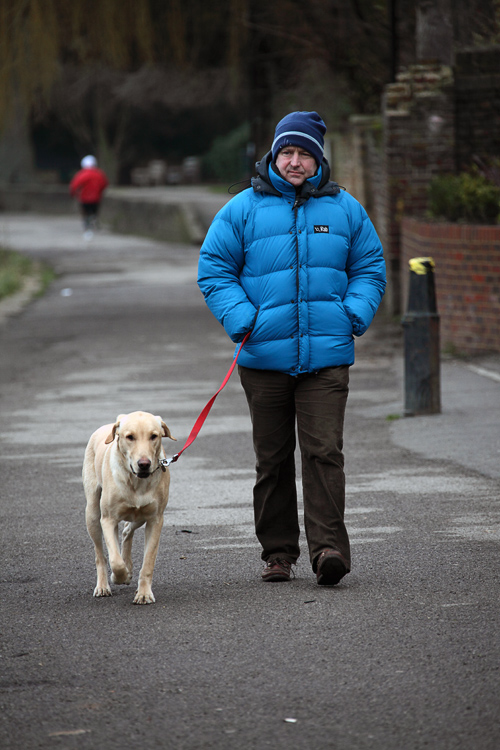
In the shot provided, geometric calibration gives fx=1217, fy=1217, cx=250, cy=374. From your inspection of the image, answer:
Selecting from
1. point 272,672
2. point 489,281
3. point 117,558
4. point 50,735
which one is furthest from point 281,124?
point 489,281

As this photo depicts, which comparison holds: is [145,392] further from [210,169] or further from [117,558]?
[210,169]

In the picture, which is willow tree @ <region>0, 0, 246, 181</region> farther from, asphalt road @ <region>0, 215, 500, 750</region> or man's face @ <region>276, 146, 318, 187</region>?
man's face @ <region>276, 146, 318, 187</region>

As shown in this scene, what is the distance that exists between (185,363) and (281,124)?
766 centimetres

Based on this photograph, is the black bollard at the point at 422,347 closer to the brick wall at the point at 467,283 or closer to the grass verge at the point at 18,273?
the brick wall at the point at 467,283

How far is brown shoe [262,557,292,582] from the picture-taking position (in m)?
5.44

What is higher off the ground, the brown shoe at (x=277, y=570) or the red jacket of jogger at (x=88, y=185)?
the red jacket of jogger at (x=88, y=185)

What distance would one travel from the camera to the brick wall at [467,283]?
39.1ft

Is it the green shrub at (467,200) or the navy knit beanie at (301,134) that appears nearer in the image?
the navy knit beanie at (301,134)

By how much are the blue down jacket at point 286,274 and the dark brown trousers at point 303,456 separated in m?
0.10

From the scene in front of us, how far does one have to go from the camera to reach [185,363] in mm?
12906

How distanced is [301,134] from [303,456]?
4.66 ft

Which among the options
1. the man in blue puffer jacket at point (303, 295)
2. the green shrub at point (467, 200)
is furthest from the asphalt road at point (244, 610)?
the green shrub at point (467, 200)

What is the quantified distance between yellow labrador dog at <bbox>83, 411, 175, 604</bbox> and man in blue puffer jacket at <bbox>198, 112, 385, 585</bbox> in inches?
21.9

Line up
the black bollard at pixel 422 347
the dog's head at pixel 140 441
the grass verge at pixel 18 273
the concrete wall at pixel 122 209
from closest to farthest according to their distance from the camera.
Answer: the dog's head at pixel 140 441
the black bollard at pixel 422 347
the grass verge at pixel 18 273
the concrete wall at pixel 122 209
